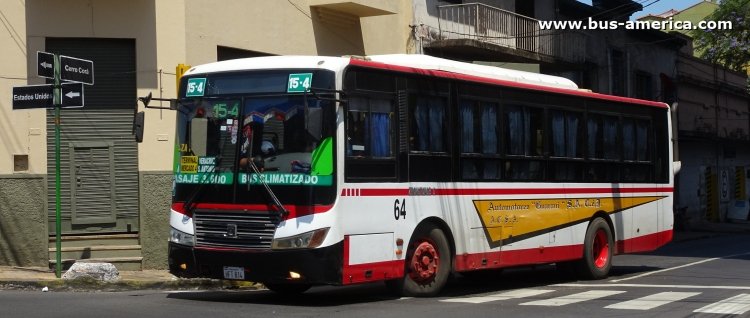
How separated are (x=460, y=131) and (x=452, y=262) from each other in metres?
1.81

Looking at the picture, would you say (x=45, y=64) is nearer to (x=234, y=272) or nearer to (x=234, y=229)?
(x=234, y=229)

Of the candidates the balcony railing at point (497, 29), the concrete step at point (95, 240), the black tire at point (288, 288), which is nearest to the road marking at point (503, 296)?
the black tire at point (288, 288)

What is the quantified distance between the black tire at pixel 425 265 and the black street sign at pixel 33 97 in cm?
623

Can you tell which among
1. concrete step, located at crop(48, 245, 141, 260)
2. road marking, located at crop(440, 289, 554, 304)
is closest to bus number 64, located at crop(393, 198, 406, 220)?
road marking, located at crop(440, 289, 554, 304)

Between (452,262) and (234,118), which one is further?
(452,262)

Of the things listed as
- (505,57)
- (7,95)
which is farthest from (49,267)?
(505,57)

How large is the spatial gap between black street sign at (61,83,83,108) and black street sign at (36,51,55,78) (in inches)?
10.8

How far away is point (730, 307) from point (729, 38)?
129 feet

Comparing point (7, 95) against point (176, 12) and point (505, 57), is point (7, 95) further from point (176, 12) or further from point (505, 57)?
point (505, 57)

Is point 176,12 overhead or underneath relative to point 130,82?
overhead

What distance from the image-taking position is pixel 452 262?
1334 cm

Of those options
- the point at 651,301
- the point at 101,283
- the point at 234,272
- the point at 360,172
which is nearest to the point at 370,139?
the point at 360,172

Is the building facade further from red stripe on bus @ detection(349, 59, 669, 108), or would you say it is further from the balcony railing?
the balcony railing

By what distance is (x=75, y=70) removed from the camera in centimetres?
1519
